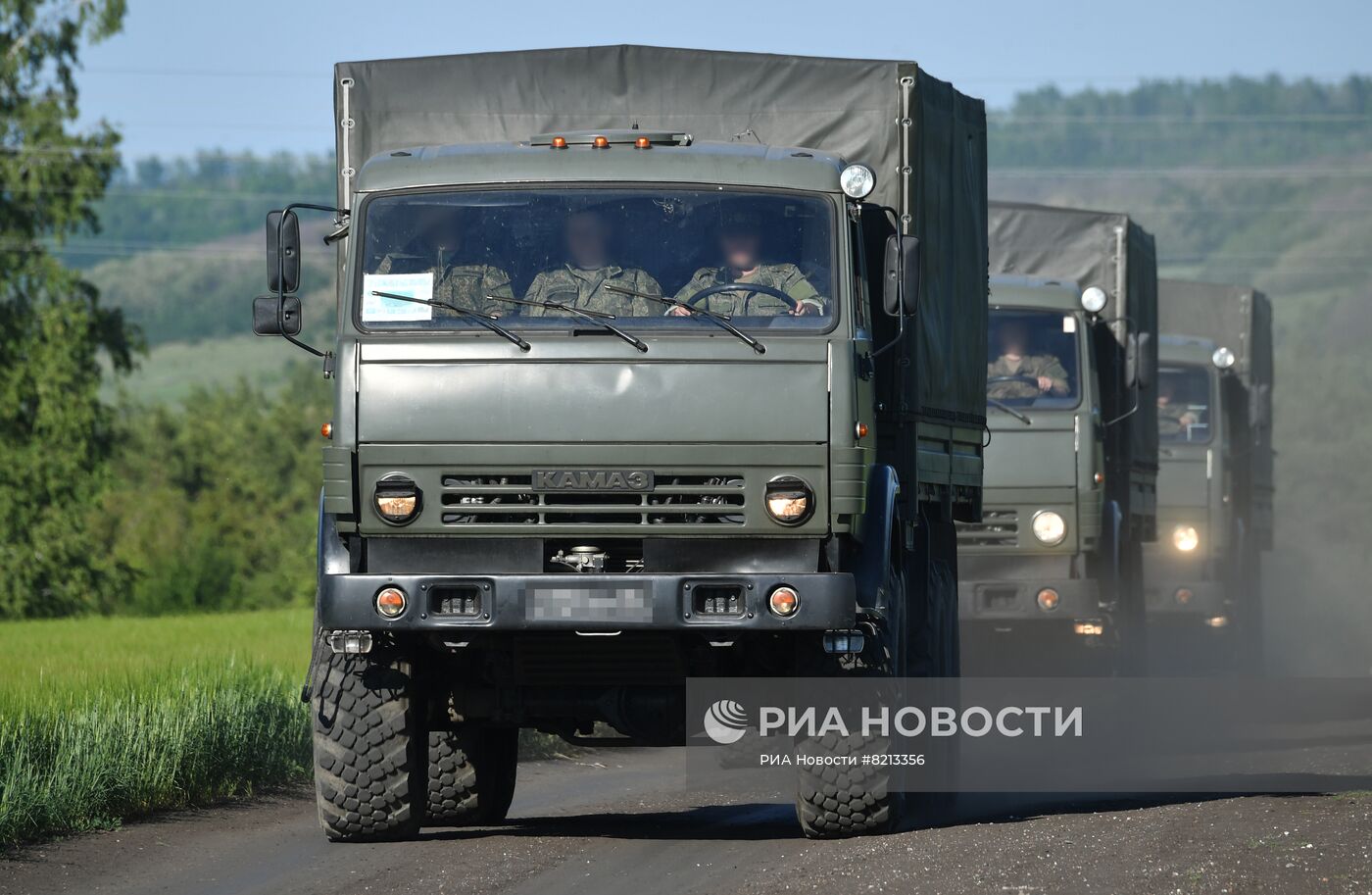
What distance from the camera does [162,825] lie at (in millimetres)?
10930

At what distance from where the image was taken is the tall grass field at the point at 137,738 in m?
10.4

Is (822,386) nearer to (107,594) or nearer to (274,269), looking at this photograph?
(274,269)

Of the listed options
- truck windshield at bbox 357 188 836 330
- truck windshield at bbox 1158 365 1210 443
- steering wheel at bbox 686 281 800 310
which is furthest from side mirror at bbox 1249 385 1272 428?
steering wheel at bbox 686 281 800 310

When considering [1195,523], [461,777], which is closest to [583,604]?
[461,777]

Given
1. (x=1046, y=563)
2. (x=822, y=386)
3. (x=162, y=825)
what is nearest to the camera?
(x=822, y=386)

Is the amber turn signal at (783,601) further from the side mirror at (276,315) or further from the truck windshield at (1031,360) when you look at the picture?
the truck windshield at (1031,360)

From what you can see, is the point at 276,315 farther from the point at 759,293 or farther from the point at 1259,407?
the point at 1259,407

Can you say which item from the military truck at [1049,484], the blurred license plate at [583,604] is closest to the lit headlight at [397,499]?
the blurred license plate at [583,604]

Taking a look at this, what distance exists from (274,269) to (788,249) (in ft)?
7.16

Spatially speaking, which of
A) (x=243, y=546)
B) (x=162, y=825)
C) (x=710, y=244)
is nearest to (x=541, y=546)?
(x=710, y=244)

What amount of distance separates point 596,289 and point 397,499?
1.22 metres

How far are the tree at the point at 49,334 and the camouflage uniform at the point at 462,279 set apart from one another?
105ft

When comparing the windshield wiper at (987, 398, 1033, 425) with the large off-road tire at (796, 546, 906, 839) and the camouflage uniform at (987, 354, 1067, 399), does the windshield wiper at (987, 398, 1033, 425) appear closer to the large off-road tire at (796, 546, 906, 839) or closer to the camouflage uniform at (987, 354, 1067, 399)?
the camouflage uniform at (987, 354, 1067, 399)

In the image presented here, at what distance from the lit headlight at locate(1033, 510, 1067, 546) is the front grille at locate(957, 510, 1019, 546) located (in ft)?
0.50
